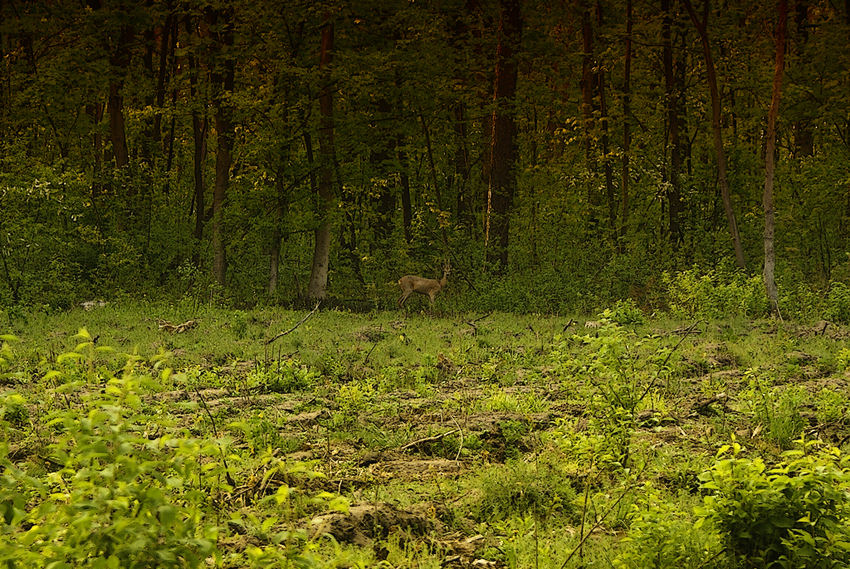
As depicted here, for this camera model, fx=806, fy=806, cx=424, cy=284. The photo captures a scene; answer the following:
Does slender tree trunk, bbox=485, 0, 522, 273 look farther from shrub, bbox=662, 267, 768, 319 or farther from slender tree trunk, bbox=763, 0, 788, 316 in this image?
slender tree trunk, bbox=763, 0, 788, 316

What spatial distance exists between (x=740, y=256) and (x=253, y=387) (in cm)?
1373

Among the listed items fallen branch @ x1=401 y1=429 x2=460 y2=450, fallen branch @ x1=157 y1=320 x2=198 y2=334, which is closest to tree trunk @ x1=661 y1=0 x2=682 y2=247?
fallen branch @ x1=157 y1=320 x2=198 y2=334

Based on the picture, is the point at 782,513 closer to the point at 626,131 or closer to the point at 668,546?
the point at 668,546

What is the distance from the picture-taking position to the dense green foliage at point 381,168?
20.4m

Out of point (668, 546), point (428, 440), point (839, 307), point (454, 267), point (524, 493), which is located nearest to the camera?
point (668, 546)

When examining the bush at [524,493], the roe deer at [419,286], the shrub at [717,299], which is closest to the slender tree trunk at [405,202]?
the roe deer at [419,286]

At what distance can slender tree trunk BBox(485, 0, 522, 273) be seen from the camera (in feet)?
70.6

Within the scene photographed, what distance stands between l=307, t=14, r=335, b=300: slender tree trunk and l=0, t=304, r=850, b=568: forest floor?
6.33 m

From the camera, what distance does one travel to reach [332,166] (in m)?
21.2

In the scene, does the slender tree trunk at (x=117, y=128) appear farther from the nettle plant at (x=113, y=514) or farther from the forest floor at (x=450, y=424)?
the nettle plant at (x=113, y=514)

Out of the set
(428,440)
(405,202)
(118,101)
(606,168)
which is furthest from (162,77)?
(428,440)

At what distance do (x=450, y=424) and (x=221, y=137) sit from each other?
15.3 metres

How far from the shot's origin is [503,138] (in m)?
21.9

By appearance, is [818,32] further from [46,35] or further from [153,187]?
[46,35]
